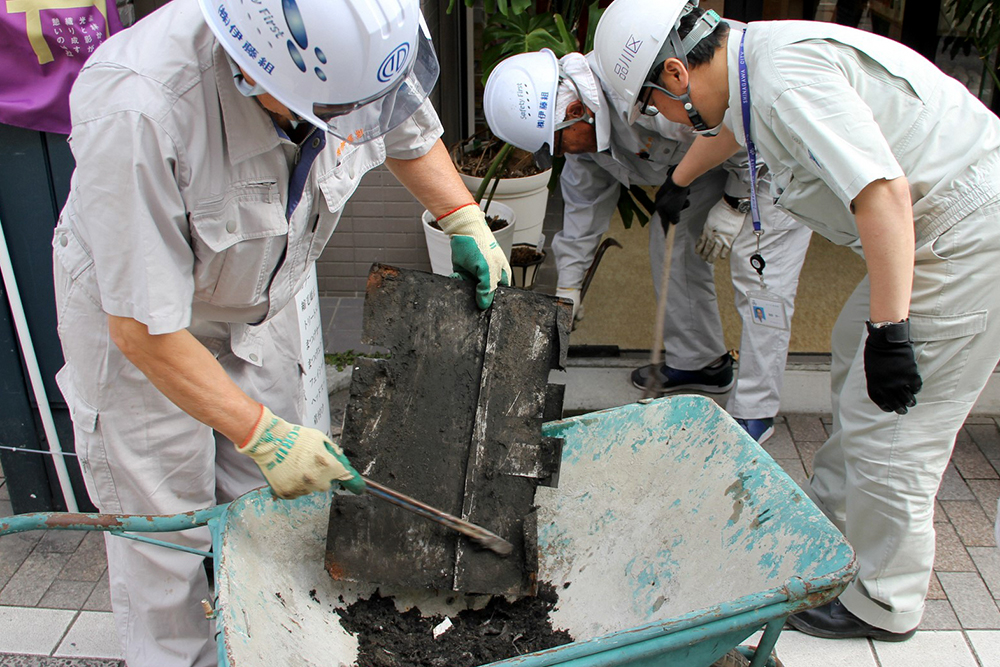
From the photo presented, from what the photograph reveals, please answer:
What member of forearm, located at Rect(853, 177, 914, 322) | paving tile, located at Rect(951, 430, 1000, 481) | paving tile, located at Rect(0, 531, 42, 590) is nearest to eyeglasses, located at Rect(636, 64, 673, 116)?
forearm, located at Rect(853, 177, 914, 322)

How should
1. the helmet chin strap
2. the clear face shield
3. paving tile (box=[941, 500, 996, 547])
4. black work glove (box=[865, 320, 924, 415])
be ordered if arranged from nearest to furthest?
the clear face shield
black work glove (box=[865, 320, 924, 415])
the helmet chin strap
paving tile (box=[941, 500, 996, 547])

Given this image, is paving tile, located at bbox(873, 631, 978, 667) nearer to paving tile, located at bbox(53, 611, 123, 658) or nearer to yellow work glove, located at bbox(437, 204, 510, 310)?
yellow work glove, located at bbox(437, 204, 510, 310)

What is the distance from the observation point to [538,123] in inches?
118

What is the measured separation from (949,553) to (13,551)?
329 cm

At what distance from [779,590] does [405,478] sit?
0.86 m

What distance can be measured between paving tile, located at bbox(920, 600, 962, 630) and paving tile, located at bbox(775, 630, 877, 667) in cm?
23

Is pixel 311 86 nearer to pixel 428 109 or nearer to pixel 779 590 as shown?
pixel 428 109

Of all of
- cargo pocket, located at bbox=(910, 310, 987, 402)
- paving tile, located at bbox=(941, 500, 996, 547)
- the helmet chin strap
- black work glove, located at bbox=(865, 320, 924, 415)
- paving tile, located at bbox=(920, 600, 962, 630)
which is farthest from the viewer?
paving tile, located at bbox=(941, 500, 996, 547)

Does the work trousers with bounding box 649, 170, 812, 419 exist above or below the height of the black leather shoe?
above

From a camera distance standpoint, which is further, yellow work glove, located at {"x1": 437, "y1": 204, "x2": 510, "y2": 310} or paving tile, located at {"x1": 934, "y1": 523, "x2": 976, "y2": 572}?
paving tile, located at {"x1": 934, "y1": 523, "x2": 976, "y2": 572}

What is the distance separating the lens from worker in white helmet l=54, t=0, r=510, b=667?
1.52 m

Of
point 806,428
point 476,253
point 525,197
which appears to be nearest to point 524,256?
point 525,197

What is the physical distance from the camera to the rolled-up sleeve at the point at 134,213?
1517mm

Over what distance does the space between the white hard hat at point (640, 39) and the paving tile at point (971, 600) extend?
6.04ft
